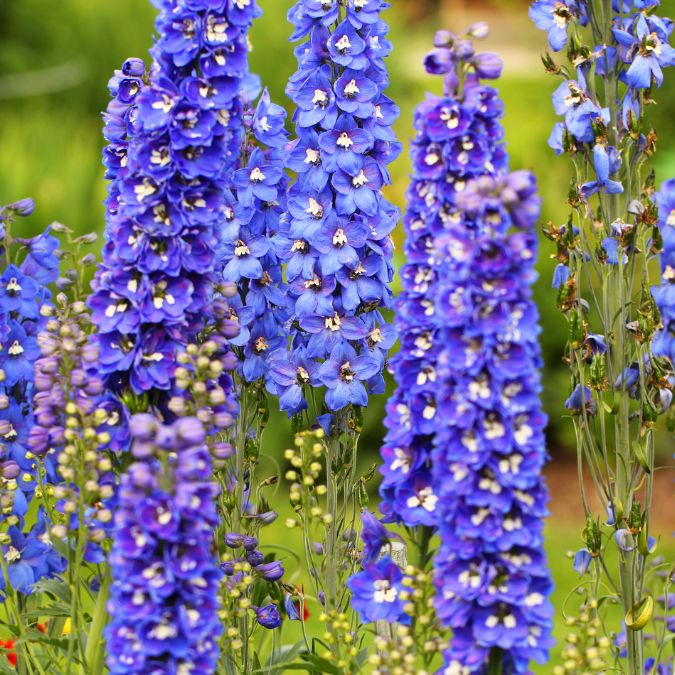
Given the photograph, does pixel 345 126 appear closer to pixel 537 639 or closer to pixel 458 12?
pixel 537 639

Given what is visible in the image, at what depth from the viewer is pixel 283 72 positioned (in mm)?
11055

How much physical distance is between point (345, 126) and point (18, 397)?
1.14 m

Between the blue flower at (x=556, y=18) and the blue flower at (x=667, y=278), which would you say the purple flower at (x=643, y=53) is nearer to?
the blue flower at (x=556, y=18)

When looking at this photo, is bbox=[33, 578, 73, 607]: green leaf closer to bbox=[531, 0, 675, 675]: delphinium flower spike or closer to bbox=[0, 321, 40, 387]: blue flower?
bbox=[0, 321, 40, 387]: blue flower

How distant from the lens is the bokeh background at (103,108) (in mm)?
7961

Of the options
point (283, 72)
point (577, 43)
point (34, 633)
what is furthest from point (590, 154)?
point (283, 72)

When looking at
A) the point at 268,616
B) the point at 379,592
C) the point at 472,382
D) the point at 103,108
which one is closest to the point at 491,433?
the point at 472,382

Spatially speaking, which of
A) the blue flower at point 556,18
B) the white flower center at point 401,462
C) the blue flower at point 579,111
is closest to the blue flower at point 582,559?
the white flower center at point 401,462

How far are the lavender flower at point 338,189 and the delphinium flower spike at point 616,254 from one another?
47 centimetres

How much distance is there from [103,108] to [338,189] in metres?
8.82

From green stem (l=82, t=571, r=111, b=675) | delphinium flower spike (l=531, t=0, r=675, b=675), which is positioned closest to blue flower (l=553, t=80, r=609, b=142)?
delphinium flower spike (l=531, t=0, r=675, b=675)

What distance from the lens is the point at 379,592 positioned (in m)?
2.62

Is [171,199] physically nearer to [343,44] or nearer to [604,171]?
[343,44]

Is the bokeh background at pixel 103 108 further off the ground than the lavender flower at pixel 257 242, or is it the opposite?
the bokeh background at pixel 103 108
